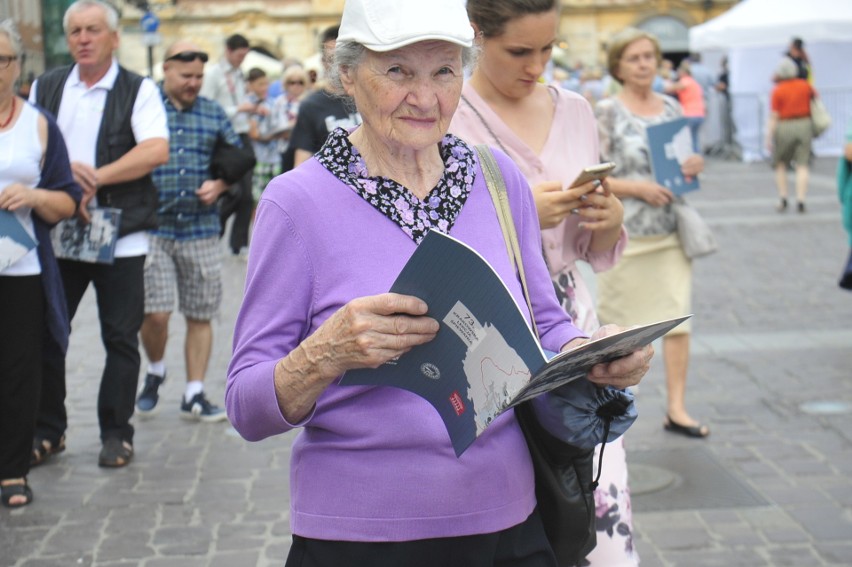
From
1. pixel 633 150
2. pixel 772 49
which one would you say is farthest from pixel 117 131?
pixel 772 49

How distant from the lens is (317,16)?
48.9 m

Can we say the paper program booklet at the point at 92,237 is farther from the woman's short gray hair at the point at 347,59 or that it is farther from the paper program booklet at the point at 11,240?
the woman's short gray hair at the point at 347,59

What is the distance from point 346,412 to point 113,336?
164 inches

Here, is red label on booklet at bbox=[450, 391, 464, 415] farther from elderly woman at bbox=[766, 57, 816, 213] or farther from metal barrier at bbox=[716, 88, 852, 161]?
metal barrier at bbox=[716, 88, 852, 161]

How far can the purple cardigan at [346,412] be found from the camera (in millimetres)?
2334

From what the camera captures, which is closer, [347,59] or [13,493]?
[347,59]

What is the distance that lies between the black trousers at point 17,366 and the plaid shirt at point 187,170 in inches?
63.8

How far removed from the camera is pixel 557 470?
2.52m

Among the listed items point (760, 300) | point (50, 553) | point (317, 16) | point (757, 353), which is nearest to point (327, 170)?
point (50, 553)

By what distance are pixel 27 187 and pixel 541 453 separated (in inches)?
147

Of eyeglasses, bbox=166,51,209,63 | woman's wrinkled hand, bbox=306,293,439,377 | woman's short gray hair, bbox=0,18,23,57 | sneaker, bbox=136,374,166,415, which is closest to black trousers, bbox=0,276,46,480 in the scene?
woman's short gray hair, bbox=0,18,23,57

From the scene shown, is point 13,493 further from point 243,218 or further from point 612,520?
point 243,218

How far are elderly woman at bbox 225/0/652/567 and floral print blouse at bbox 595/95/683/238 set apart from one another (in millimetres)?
3603

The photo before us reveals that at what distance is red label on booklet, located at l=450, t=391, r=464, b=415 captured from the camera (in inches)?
88.2
